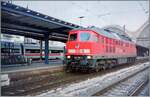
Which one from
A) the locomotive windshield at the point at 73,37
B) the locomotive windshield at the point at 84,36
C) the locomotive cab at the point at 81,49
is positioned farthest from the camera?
the locomotive windshield at the point at 73,37

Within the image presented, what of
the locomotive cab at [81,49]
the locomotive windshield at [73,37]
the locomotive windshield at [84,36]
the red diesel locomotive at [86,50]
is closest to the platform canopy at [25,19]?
the locomotive windshield at [73,37]

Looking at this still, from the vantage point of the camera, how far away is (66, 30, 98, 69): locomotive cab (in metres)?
15.3

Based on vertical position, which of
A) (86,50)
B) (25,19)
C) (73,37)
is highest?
(25,19)

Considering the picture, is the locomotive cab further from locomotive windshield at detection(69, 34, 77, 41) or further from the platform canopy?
the platform canopy

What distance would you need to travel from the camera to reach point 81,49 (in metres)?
15.5

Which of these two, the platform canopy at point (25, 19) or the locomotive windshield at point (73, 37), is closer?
the platform canopy at point (25, 19)

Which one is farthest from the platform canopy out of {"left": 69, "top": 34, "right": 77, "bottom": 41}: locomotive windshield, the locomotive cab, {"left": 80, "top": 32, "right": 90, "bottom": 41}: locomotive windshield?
{"left": 80, "top": 32, "right": 90, "bottom": 41}: locomotive windshield

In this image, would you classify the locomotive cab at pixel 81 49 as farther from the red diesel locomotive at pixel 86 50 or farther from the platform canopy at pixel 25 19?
the platform canopy at pixel 25 19

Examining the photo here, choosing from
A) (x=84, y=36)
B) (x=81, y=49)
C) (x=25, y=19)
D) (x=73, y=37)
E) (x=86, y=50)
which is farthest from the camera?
(x=25, y=19)

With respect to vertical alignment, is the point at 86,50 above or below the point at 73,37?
below

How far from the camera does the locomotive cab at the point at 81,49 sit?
50.2 feet

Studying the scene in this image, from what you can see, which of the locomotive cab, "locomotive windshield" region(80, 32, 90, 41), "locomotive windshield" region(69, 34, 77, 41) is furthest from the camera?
"locomotive windshield" region(69, 34, 77, 41)

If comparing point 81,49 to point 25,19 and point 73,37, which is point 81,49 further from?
point 25,19

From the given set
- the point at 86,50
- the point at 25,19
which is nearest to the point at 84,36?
the point at 86,50
